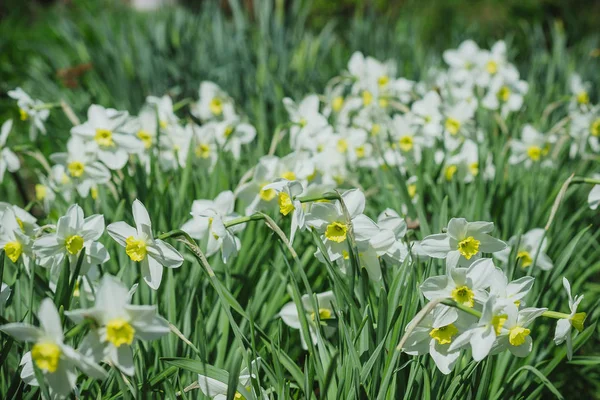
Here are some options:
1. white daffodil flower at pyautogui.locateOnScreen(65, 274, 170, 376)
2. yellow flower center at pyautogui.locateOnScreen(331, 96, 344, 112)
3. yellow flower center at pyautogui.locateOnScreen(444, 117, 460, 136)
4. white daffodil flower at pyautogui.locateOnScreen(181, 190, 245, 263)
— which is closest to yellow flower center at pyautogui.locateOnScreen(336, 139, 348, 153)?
yellow flower center at pyautogui.locateOnScreen(444, 117, 460, 136)

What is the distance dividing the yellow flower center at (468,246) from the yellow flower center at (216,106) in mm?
1577

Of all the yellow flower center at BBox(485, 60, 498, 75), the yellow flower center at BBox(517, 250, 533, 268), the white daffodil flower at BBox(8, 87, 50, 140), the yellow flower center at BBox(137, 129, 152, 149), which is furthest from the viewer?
the yellow flower center at BBox(485, 60, 498, 75)

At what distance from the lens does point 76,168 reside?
1.85 meters

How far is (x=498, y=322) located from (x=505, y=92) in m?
1.95

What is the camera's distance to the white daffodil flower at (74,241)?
1.25 metres

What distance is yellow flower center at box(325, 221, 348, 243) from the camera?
128 cm

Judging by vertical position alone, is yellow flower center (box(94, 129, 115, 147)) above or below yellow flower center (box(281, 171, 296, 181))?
above

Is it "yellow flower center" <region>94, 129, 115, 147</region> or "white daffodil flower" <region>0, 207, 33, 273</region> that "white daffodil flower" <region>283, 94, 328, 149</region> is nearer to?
"yellow flower center" <region>94, 129, 115, 147</region>

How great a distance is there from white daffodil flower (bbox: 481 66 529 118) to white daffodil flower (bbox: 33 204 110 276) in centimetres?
200

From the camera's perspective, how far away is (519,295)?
1.16 m

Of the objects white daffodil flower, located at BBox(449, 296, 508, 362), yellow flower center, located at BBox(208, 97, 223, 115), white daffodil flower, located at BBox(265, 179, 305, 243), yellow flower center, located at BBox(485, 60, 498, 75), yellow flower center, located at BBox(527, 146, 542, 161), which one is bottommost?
yellow flower center, located at BBox(527, 146, 542, 161)

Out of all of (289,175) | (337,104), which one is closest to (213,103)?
(337,104)

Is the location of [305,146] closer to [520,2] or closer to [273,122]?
[273,122]

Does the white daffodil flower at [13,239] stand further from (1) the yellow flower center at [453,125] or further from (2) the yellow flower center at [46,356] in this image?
(1) the yellow flower center at [453,125]
